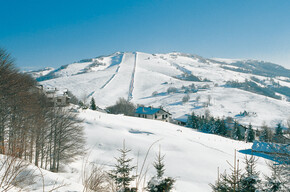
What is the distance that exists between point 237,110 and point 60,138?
13616cm

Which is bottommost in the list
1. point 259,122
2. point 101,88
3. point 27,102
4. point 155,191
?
point 259,122

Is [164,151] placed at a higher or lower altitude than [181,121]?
higher

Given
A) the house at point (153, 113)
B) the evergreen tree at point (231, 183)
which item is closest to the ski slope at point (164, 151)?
the evergreen tree at point (231, 183)

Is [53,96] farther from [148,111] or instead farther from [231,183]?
[148,111]

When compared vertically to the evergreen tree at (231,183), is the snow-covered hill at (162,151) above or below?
below

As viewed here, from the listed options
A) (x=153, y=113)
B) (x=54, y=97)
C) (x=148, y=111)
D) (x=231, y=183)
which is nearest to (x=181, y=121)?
(x=148, y=111)

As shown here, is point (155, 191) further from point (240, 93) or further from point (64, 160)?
point (240, 93)

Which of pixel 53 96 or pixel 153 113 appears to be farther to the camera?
pixel 153 113

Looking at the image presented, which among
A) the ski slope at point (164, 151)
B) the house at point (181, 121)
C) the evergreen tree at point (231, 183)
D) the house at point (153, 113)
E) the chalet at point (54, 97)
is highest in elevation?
the chalet at point (54, 97)

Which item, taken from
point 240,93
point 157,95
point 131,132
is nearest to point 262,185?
point 131,132

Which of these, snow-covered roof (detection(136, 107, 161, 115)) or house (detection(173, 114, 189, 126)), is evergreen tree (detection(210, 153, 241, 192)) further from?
house (detection(173, 114, 189, 126))

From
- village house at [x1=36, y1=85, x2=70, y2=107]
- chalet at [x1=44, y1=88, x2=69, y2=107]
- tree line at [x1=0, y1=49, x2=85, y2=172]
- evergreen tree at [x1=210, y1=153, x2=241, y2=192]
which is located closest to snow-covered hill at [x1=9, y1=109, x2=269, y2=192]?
tree line at [x1=0, y1=49, x2=85, y2=172]

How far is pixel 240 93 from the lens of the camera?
551 ft

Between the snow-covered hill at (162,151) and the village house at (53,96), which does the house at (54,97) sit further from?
the snow-covered hill at (162,151)
